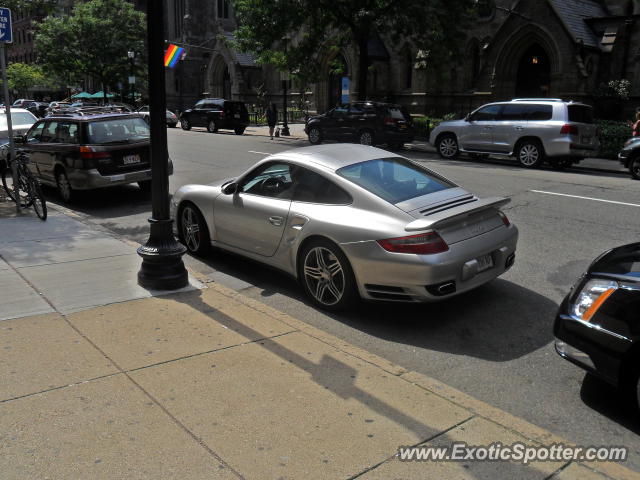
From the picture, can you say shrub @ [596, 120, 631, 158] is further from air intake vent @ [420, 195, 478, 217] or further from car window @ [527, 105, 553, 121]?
air intake vent @ [420, 195, 478, 217]

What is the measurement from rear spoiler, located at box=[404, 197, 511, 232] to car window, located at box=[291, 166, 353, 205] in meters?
0.79

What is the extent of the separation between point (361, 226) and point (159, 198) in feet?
7.24

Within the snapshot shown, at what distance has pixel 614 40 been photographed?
27547 millimetres

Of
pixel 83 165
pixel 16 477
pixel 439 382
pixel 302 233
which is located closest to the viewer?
pixel 16 477

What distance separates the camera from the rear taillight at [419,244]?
510 cm

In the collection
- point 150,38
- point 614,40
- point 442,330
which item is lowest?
point 442,330

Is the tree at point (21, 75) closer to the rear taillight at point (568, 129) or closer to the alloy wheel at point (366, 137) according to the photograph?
the alloy wheel at point (366, 137)

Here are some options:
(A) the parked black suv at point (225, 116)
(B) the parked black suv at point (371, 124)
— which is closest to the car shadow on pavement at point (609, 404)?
(B) the parked black suv at point (371, 124)

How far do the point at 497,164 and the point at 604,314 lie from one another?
50.6 feet

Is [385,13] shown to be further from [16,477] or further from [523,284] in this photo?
[16,477]

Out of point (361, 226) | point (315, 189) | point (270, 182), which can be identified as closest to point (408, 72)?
point (270, 182)

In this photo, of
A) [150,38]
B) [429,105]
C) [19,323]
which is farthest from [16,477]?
[429,105]

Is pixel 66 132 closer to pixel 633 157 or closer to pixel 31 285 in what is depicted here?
pixel 31 285

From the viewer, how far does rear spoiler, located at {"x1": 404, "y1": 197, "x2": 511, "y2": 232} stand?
16.8 feet
